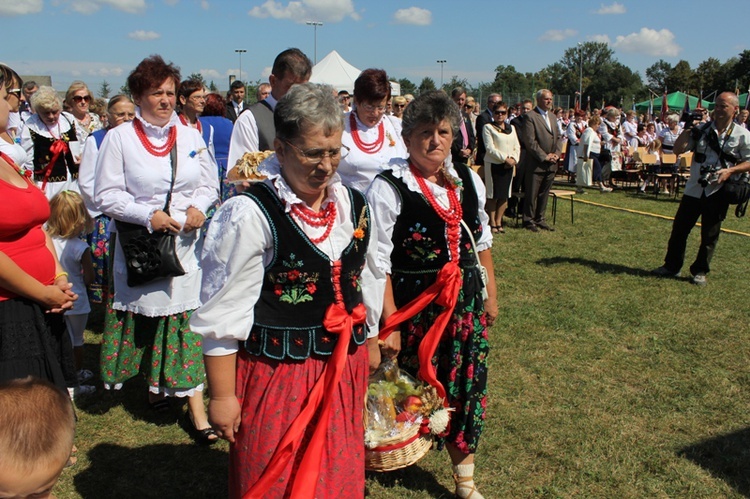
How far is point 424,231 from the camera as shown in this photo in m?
2.96

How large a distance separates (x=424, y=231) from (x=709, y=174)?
17.3ft

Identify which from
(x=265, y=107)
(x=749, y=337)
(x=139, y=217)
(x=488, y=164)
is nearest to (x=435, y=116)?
(x=265, y=107)

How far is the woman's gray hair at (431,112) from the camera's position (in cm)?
288

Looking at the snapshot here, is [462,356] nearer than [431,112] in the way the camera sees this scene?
No

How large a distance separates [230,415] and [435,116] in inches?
64.1

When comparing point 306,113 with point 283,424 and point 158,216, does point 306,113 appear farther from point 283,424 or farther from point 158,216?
point 158,216

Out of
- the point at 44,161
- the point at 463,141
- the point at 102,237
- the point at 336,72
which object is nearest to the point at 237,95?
the point at 463,141

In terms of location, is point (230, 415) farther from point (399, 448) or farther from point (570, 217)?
point (570, 217)

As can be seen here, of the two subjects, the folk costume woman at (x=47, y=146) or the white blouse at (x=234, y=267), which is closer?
the white blouse at (x=234, y=267)

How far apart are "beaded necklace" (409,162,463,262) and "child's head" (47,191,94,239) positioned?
8.27ft

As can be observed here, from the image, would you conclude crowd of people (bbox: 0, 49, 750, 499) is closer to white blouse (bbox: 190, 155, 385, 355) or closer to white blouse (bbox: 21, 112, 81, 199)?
white blouse (bbox: 190, 155, 385, 355)

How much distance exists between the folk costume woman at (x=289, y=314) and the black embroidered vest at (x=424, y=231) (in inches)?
27.1

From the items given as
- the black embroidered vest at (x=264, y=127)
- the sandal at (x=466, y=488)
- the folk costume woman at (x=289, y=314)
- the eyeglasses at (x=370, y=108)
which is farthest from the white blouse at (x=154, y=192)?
the sandal at (x=466, y=488)

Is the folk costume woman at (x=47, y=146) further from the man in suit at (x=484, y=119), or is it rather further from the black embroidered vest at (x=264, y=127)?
the man in suit at (x=484, y=119)
